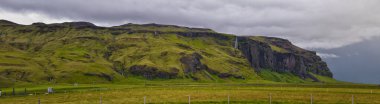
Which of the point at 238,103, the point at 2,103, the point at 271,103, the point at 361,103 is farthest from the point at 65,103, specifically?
the point at 361,103

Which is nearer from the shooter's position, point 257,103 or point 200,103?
point 257,103

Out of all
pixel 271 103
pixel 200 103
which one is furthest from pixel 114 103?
pixel 271 103

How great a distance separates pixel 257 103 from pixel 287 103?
552 cm

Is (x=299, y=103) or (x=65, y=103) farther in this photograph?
(x=65, y=103)

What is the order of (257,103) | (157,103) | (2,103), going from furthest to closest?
(2,103) → (157,103) → (257,103)

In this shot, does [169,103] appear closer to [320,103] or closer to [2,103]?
[320,103]

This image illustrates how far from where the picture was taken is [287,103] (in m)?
68.4

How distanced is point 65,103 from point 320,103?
4874 centimetres

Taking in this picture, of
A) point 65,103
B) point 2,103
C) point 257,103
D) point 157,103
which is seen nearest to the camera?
point 257,103

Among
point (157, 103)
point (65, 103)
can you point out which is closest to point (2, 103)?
point (65, 103)

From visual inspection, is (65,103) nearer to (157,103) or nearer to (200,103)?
(157,103)

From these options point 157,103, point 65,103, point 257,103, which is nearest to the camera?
point 257,103

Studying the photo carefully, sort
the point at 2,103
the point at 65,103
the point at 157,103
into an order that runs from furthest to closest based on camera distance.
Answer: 1. the point at 2,103
2. the point at 65,103
3. the point at 157,103

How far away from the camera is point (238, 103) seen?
2653 inches
